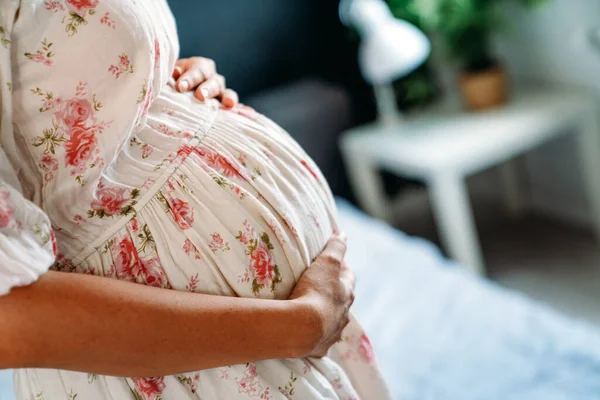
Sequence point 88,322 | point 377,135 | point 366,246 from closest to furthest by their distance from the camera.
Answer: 1. point 88,322
2. point 366,246
3. point 377,135

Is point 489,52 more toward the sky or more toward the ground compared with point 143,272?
more toward the ground

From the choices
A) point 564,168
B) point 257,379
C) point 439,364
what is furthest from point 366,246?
Result: point 257,379

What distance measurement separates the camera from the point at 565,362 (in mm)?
1264

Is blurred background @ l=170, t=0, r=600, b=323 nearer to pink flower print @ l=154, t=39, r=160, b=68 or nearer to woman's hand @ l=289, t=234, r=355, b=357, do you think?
woman's hand @ l=289, t=234, r=355, b=357

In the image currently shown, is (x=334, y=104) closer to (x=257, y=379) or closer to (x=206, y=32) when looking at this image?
(x=206, y=32)

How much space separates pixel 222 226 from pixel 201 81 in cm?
24

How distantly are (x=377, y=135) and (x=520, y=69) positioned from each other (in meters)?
0.56

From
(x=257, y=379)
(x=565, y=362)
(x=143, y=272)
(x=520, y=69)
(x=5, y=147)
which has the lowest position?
(x=565, y=362)

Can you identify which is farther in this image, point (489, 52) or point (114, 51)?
point (489, 52)

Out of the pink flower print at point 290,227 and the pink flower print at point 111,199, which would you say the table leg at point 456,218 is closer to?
the pink flower print at point 290,227

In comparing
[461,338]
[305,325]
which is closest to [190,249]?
[305,325]

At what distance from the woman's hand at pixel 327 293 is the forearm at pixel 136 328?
19 mm

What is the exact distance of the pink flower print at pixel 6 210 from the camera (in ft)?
1.73

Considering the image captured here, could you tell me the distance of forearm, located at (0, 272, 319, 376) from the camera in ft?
1.76
